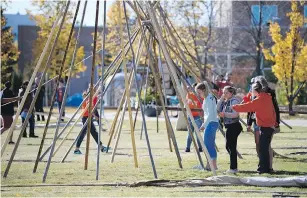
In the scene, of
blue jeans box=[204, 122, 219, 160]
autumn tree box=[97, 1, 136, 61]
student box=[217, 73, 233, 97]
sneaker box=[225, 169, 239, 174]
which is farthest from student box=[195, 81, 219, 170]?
autumn tree box=[97, 1, 136, 61]

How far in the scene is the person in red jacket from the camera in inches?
558

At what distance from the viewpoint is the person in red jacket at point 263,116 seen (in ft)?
46.5

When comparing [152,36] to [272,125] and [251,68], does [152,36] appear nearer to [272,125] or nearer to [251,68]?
[272,125]

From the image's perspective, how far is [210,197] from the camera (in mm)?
10836

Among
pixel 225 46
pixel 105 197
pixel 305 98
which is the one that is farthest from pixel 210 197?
pixel 225 46

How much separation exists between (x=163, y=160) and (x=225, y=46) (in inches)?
1390

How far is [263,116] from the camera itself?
14.3 meters

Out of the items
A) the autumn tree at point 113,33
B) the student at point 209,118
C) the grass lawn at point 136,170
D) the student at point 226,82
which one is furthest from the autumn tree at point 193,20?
the student at point 209,118

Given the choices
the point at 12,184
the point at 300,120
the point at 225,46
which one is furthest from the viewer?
the point at 225,46

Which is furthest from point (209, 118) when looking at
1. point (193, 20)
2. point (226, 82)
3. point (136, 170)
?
point (193, 20)

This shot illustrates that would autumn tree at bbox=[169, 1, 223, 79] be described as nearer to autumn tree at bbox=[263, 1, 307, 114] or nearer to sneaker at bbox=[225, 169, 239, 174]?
autumn tree at bbox=[263, 1, 307, 114]

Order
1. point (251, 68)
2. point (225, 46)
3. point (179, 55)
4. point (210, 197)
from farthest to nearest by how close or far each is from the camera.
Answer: point (251, 68) → point (225, 46) → point (179, 55) → point (210, 197)

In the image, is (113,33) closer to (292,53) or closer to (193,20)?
(193,20)

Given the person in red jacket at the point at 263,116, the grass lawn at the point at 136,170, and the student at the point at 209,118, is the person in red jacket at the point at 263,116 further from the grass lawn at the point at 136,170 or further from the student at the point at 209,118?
the student at the point at 209,118
